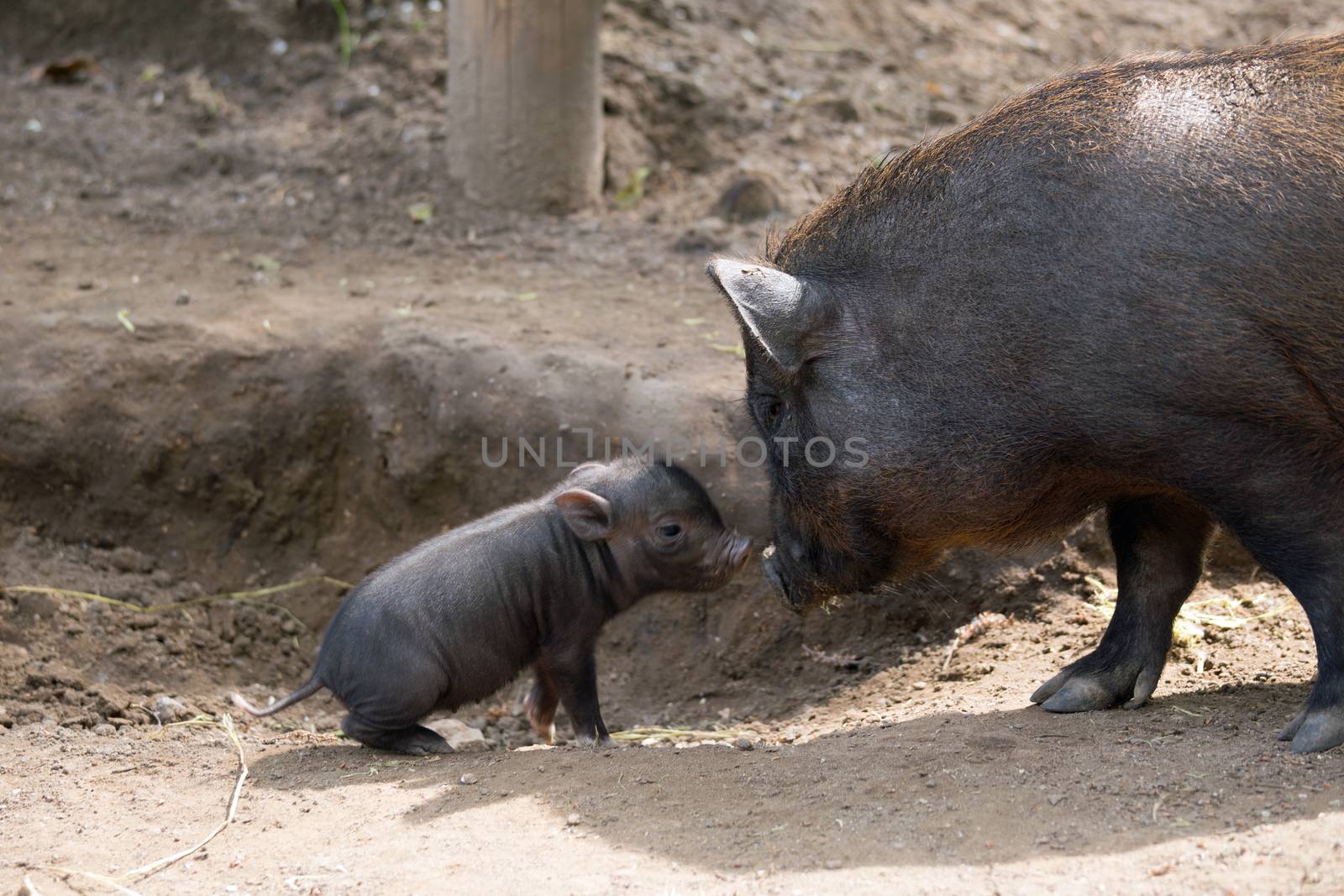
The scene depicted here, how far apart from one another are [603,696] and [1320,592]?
3.13m

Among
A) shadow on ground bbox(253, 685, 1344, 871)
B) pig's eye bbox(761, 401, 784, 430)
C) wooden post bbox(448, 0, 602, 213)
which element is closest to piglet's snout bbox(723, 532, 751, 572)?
pig's eye bbox(761, 401, 784, 430)

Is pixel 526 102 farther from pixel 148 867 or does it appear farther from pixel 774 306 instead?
pixel 148 867

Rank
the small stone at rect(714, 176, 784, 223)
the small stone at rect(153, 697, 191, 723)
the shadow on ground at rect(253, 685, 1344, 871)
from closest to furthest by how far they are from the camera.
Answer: the shadow on ground at rect(253, 685, 1344, 871) → the small stone at rect(153, 697, 191, 723) → the small stone at rect(714, 176, 784, 223)

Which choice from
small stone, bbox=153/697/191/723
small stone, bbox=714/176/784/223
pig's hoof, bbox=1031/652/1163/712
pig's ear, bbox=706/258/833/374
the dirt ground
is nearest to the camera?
the dirt ground

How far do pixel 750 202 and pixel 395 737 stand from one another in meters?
4.51

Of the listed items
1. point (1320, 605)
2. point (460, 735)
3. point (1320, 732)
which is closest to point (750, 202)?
point (460, 735)

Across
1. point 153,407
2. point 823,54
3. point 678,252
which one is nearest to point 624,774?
point 153,407

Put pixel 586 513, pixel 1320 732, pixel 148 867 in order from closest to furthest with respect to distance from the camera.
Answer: pixel 148 867 → pixel 1320 732 → pixel 586 513

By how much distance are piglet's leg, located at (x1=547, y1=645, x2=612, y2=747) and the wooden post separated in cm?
400

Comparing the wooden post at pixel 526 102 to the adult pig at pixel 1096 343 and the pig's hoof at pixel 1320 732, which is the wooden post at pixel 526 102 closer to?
the adult pig at pixel 1096 343

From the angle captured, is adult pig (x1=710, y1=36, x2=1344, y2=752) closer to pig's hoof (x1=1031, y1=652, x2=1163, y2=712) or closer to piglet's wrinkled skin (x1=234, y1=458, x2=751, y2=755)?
pig's hoof (x1=1031, y1=652, x2=1163, y2=712)

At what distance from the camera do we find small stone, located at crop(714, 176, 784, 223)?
27.7 ft

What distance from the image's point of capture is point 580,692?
17.0 feet

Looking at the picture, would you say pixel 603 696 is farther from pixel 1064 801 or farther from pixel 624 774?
pixel 1064 801
